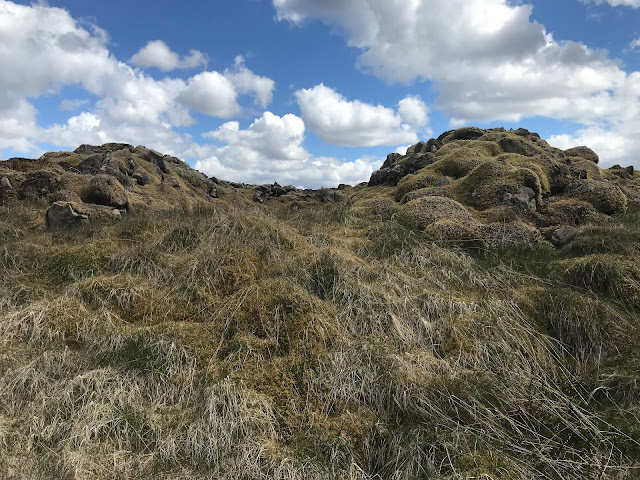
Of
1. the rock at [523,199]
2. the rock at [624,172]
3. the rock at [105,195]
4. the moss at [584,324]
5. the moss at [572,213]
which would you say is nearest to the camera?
the moss at [584,324]

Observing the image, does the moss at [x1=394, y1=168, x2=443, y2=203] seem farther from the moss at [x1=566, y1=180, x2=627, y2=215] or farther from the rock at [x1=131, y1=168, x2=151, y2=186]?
the rock at [x1=131, y1=168, x2=151, y2=186]

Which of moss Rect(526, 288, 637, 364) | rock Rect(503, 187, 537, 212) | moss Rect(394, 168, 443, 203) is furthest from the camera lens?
moss Rect(394, 168, 443, 203)

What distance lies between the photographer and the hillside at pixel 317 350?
156 inches

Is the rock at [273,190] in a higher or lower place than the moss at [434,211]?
higher

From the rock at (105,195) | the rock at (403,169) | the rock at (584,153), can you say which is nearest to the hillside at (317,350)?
the rock at (105,195)

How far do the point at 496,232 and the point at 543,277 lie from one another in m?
2.47

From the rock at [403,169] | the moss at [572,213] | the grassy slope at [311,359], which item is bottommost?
the grassy slope at [311,359]

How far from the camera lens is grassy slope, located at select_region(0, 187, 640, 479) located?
3961 millimetres

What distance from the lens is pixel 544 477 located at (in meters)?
3.65

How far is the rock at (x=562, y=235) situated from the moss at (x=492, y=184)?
8.60ft

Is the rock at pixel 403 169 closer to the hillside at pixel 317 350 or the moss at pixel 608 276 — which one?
the hillside at pixel 317 350

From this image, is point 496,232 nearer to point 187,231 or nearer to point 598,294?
point 598,294

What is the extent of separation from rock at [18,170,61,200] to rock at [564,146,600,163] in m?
24.8

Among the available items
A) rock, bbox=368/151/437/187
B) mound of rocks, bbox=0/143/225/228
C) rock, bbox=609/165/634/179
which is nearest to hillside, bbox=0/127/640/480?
mound of rocks, bbox=0/143/225/228
